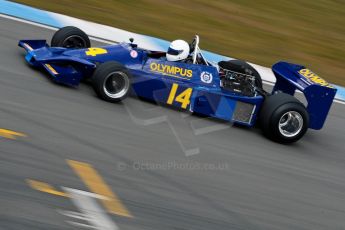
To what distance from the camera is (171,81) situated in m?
8.38

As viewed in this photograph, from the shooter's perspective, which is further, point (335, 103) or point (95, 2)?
point (95, 2)

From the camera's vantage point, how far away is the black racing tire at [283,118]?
8.33 metres

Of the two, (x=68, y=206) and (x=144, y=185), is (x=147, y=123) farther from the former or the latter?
(x=68, y=206)

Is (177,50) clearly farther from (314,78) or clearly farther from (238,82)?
(314,78)

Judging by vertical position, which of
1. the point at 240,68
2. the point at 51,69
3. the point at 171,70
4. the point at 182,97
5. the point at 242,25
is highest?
the point at 242,25

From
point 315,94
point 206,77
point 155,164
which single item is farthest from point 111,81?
point 315,94

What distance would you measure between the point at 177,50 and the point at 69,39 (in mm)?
1581

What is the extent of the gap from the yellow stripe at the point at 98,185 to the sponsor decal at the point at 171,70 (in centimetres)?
240

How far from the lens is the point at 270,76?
11.7 metres

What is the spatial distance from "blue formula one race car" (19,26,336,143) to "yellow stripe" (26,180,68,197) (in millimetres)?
2344

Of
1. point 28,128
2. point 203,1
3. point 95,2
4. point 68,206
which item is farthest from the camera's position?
point 203,1

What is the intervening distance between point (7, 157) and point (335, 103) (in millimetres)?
6834

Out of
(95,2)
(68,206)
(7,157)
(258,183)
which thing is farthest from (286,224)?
(95,2)

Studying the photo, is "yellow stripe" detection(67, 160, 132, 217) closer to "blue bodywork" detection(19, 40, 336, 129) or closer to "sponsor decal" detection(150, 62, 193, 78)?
"blue bodywork" detection(19, 40, 336, 129)
